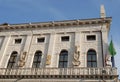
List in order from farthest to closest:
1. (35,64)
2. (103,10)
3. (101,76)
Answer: (103,10), (35,64), (101,76)

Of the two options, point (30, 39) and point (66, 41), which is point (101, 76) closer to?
point (66, 41)

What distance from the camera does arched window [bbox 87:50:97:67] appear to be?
20.4 m

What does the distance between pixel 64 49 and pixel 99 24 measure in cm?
473

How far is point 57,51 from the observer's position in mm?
22094

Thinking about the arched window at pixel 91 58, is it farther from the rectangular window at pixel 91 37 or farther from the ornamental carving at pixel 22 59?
the ornamental carving at pixel 22 59

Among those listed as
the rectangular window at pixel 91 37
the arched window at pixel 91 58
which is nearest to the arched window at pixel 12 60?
the arched window at pixel 91 58

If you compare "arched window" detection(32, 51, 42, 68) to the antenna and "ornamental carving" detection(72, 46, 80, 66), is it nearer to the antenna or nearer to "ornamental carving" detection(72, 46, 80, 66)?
"ornamental carving" detection(72, 46, 80, 66)

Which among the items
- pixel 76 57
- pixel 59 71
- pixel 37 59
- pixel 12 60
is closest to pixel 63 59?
pixel 76 57

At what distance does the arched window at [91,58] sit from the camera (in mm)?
20377

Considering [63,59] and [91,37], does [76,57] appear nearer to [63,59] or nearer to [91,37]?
[63,59]

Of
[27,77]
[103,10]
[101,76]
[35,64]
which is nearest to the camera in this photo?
[101,76]

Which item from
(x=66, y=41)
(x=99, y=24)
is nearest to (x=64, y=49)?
(x=66, y=41)

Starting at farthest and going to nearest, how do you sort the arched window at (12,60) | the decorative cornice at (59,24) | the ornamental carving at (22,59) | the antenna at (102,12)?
the antenna at (102,12), the arched window at (12,60), the decorative cornice at (59,24), the ornamental carving at (22,59)

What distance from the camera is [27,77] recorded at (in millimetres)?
20156
